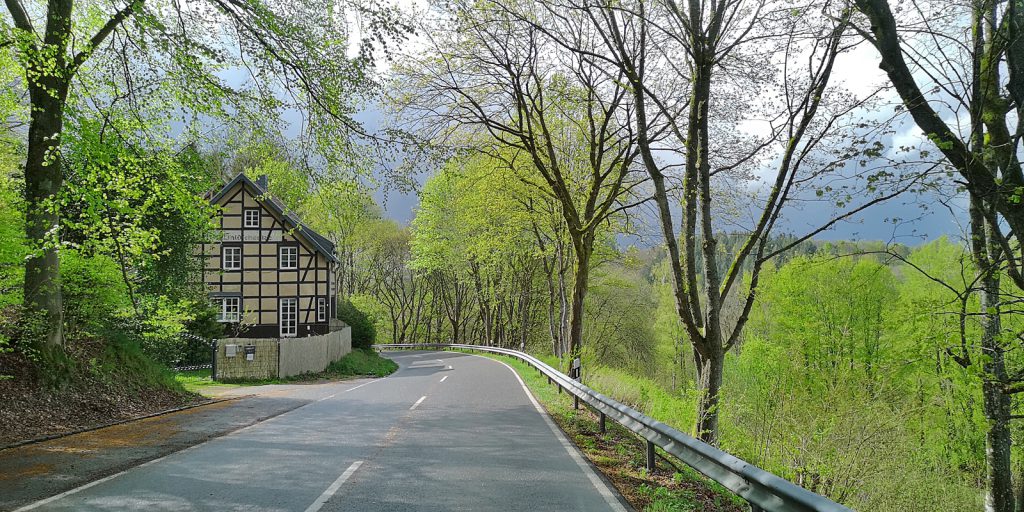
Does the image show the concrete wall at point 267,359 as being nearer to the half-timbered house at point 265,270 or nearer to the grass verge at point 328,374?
the grass verge at point 328,374

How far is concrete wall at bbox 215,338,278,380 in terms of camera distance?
21.7 meters

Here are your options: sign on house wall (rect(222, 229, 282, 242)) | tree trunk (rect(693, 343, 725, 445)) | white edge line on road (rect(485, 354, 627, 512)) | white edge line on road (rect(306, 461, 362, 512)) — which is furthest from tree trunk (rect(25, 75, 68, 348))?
sign on house wall (rect(222, 229, 282, 242))

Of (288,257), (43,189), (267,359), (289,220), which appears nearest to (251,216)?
(289,220)

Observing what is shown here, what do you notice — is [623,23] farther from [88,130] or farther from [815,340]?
[815,340]

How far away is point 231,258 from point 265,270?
191cm

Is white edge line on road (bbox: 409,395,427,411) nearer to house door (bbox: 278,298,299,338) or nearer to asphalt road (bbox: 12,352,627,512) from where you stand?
asphalt road (bbox: 12,352,627,512)

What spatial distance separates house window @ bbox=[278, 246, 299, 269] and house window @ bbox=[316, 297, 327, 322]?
2.35 metres

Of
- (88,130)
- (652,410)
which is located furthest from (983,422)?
(88,130)

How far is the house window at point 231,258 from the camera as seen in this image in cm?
3344

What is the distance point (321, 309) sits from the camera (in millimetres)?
34875

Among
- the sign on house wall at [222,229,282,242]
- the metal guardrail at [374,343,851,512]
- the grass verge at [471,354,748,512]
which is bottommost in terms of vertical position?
the grass verge at [471,354,748,512]

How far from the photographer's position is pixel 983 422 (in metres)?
7.42

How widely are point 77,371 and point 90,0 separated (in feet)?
23.6

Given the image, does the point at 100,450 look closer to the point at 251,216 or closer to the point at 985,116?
the point at 985,116
